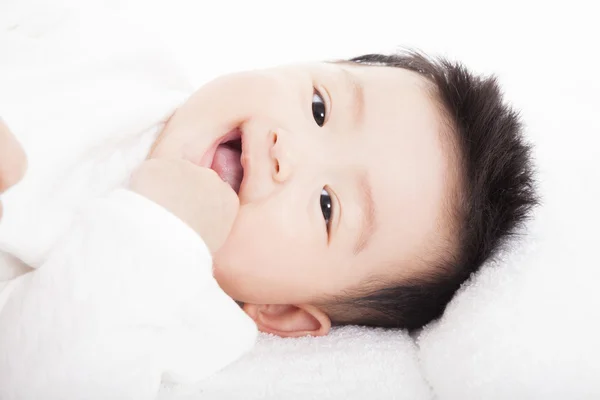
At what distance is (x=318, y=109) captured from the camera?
1.10 meters

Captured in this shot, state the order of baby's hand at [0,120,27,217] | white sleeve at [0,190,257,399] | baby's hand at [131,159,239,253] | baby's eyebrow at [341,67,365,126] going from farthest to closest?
baby's eyebrow at [341,67,365,126], baby's hand at [131,159,239,253], white sleeve at [0,190,257,399], baby's hand at [0,120,27,217]

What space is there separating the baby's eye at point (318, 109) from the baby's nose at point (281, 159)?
10cm

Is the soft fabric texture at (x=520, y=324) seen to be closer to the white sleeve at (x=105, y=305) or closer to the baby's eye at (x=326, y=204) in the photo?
the white sleeve at (x=105, y=305)

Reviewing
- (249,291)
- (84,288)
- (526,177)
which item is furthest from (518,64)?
(84,288)

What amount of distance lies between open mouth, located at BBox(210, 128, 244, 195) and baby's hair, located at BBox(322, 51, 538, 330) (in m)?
0.29

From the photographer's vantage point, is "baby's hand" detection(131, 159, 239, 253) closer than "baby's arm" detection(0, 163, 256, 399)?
No

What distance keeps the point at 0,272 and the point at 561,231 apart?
3.19ft

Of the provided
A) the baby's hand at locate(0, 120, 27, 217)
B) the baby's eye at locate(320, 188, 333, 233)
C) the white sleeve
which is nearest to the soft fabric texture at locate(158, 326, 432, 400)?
the white sleeve

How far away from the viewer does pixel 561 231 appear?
111 centimetres

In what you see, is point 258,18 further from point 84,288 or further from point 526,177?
point 84,288

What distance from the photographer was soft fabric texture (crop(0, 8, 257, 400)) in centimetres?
83

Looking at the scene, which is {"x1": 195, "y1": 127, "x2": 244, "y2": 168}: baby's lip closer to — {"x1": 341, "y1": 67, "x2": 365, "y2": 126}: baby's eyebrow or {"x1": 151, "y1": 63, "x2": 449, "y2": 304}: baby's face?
{"x1": 151, "y1": 63, "x2": 449, "y2": 304}: baby's face

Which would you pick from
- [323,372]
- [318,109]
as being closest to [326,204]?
[318,109]

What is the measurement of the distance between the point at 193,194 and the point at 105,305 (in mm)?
221
